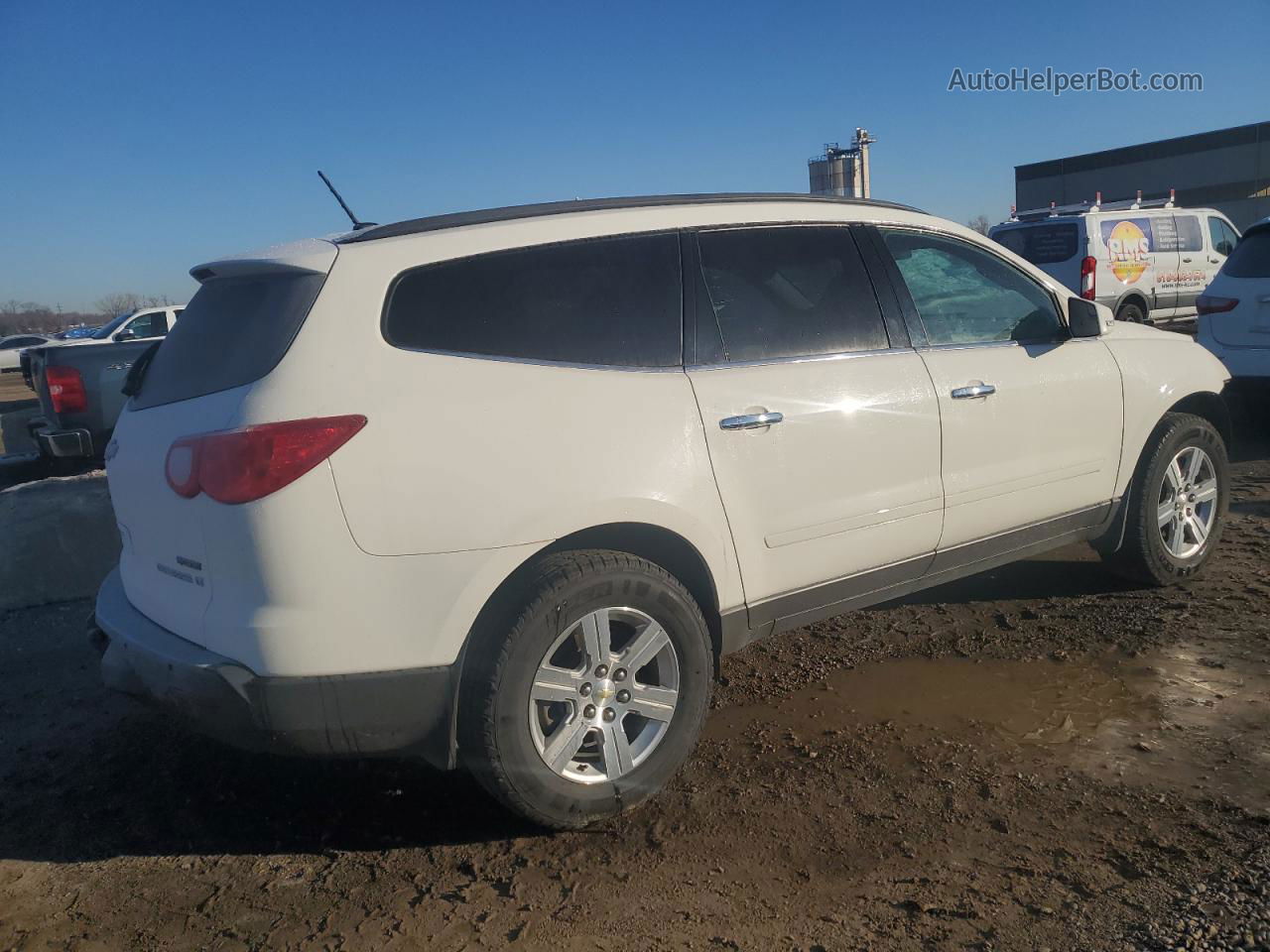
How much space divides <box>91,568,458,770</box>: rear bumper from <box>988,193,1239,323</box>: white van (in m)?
12.8

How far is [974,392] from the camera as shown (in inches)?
156

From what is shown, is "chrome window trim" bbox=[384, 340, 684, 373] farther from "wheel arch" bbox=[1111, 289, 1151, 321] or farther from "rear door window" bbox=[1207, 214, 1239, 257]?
"rear door window" bbox=[1207, 214, 1239, 257]

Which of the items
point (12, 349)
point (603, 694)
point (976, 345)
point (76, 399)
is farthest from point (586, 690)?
point (12, 349)

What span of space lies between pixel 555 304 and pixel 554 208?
42 centimetres

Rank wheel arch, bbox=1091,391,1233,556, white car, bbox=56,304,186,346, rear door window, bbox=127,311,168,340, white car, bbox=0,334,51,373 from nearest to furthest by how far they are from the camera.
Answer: wheel arch, bbox=1091,391,1233,556 < white car, bbox=56,304,186,346 < rear door window, bbox=127,311,168,340 < white car, bbox=0,334,51,373

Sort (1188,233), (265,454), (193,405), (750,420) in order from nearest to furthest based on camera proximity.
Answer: (265,454) < (193,405) < (750,420) < (1188,233)

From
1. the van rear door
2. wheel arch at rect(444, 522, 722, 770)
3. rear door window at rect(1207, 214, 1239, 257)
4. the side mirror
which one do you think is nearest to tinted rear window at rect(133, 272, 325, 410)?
wheel arch at rect(444, 522, 722, 770)

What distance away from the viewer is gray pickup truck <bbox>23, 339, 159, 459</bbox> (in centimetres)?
740

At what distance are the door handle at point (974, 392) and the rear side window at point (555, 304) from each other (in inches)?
49.1

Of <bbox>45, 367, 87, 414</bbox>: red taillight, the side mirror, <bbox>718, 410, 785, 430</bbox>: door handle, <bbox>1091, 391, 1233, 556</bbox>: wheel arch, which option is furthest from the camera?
<bbox>45, 367, 87, 414</bbox>: red taillight

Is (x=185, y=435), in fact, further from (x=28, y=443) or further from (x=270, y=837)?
(x=28, y=443)

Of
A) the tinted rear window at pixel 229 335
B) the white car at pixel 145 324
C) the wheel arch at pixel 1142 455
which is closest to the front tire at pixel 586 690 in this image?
the tinted rear window at pixel 229 335

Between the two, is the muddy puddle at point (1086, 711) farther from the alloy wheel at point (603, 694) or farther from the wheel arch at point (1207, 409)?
the wheel arch at point (1207, 409)

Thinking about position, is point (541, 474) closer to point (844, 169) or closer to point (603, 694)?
point (603, 694)
